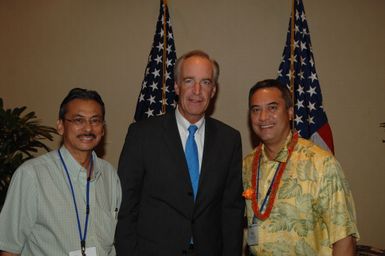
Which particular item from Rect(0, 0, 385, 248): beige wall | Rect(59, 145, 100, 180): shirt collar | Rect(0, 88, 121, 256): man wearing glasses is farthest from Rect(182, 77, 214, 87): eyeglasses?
Rect(0, 0, 385, 248): beige wall

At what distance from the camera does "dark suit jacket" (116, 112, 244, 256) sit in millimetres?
2275

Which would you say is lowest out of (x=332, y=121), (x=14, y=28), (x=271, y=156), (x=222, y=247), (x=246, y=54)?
(x=222, y=247)

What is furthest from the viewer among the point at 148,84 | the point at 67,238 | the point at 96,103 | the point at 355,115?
the point at 355,115

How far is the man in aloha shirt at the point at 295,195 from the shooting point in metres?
2.05

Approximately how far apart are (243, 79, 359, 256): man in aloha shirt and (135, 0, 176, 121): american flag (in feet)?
6.24

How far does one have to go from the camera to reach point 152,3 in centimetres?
443

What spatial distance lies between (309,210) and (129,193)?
1155 millimetres

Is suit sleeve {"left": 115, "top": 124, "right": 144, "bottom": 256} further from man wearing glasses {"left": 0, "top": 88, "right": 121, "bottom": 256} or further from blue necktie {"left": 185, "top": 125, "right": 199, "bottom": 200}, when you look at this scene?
blue necktie {"left": 185, "top": 125, "right": 199, "bottom": 200}

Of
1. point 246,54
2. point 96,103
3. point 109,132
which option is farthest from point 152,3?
point 96,103

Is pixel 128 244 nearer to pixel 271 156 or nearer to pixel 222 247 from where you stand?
pixel 222 247

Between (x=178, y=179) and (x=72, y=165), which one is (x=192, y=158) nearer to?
(x=178, y=179)

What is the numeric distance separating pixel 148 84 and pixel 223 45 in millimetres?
1089

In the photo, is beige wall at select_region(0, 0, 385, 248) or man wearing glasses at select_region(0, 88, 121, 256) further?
beige wall at select_region(0, 0, 385, 248)

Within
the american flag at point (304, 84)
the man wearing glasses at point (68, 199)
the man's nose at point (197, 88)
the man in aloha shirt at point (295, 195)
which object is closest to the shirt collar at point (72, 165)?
the man wearing glasses at point (68, 199)
